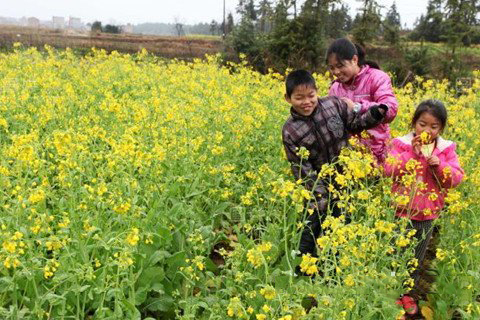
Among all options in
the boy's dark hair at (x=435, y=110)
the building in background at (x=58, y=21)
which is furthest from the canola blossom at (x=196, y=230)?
the building in background at (x=58, y=21)

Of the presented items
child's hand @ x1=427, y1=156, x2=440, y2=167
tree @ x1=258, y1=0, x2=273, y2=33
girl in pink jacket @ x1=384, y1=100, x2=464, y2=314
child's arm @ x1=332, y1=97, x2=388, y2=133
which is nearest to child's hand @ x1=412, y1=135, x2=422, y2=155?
girl in pink jacket @ x1=384, y1=100, x2=464, y2=314

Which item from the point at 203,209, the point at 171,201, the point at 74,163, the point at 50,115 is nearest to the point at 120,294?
the point at 74,163

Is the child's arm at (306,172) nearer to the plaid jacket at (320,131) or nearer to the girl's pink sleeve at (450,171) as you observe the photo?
the plaid jacket at (320,131)

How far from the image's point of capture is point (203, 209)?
416 cm

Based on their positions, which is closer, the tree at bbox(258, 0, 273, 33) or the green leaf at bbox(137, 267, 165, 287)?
the green leaf at bbox(137, 267, 165, 287)

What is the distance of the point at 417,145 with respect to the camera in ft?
11.0

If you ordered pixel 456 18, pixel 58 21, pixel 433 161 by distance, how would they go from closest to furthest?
pixel 433 161 → pixel 456 18 → pixel 58 21

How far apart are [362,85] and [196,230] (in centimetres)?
200

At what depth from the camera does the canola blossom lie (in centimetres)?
243

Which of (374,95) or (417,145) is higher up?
(374,95)

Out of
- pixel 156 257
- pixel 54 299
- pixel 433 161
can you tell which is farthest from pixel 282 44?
pixel 54 299

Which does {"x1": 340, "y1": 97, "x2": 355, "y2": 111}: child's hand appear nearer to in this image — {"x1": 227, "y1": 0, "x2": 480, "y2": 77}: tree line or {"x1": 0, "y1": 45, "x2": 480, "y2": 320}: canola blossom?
{"x1": 0, "y1": 45, "x2": 480, "y2": 320}: canola blossom

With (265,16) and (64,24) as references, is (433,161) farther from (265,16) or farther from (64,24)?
(64,24)

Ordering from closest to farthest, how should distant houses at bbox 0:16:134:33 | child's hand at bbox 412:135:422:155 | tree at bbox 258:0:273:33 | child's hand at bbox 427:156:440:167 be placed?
child's hand at bbox 427:156:440:167 < child's hand at bbox 412:135:422:155 < tree at bbox 258:0:273:33 < distant houses at bbox 0:16:134:33
